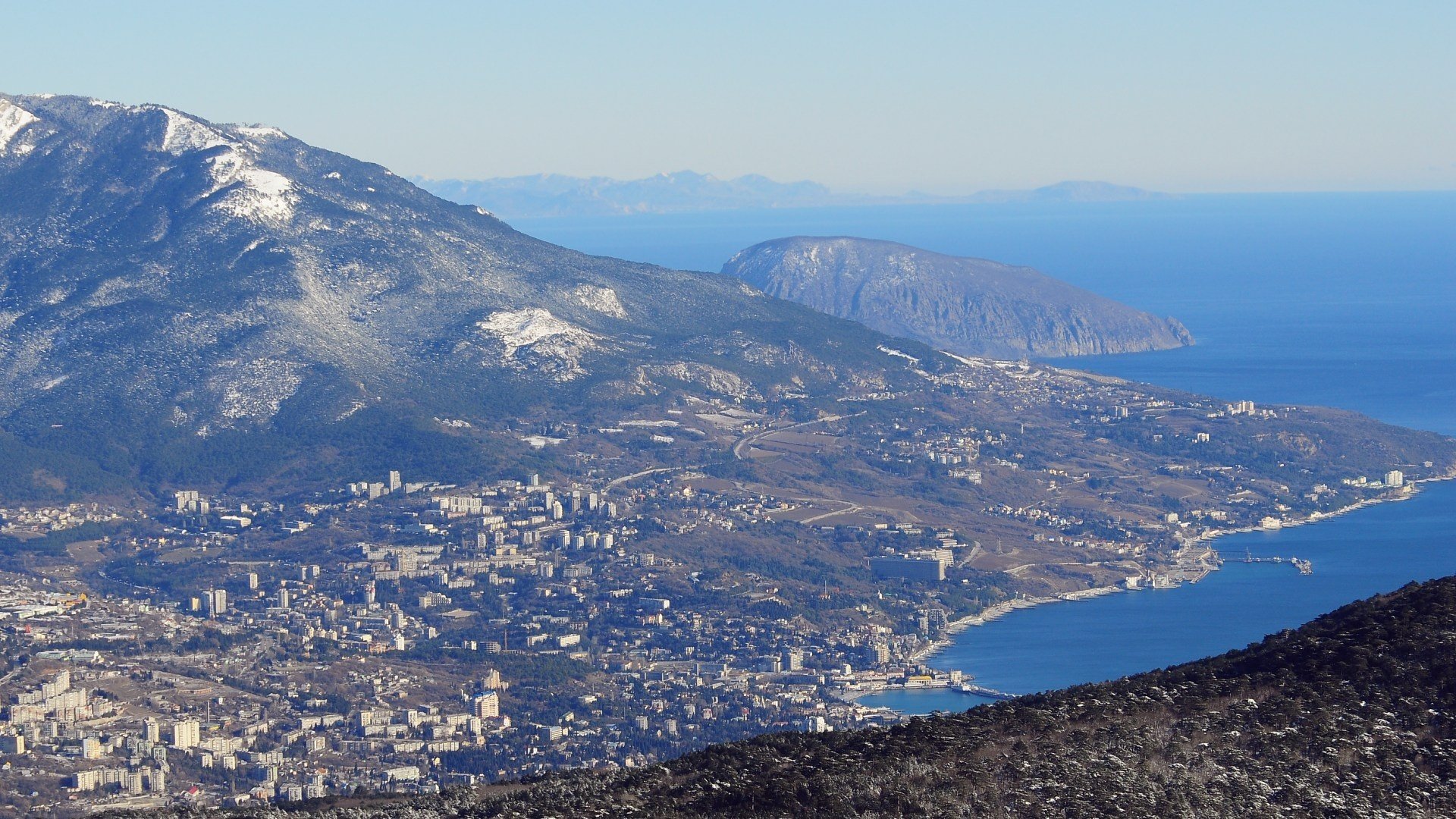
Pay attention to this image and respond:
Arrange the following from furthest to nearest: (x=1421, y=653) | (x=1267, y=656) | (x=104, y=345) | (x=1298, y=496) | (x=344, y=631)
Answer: (x=104, y=345) < (x=1298, y=496) < (x=344, y=631) < (x=1267, y=656) < (x=1421, y=653)

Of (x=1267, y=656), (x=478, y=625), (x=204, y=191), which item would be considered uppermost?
(x=204, y=191)

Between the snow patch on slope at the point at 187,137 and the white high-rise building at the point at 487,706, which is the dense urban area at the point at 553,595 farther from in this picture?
the snow patch on slope at the point at 187,137

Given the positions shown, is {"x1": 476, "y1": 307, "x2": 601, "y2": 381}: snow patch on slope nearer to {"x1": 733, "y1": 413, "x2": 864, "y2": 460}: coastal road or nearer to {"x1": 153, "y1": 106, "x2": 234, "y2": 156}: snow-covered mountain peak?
{"x1": 733, "y1": 413, "x2": 864, "y2": 460}: coastal road

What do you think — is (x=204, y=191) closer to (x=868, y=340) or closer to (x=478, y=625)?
(x=868, y=340)

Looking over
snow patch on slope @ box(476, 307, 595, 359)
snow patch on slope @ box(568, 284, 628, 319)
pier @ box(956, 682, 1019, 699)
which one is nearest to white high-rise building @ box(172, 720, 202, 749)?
pier @ box(956, 682, 1019, 699)

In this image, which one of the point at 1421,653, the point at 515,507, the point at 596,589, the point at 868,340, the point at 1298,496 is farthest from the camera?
the point at 868,340

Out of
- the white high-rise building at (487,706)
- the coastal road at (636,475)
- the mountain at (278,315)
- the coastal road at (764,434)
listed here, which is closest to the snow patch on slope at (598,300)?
the mountain at (278,315)

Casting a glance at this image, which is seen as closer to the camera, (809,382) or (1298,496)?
(1298,496)

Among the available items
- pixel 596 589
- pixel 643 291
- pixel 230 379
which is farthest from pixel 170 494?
pixel 643 291

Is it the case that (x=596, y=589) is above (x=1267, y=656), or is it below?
below
